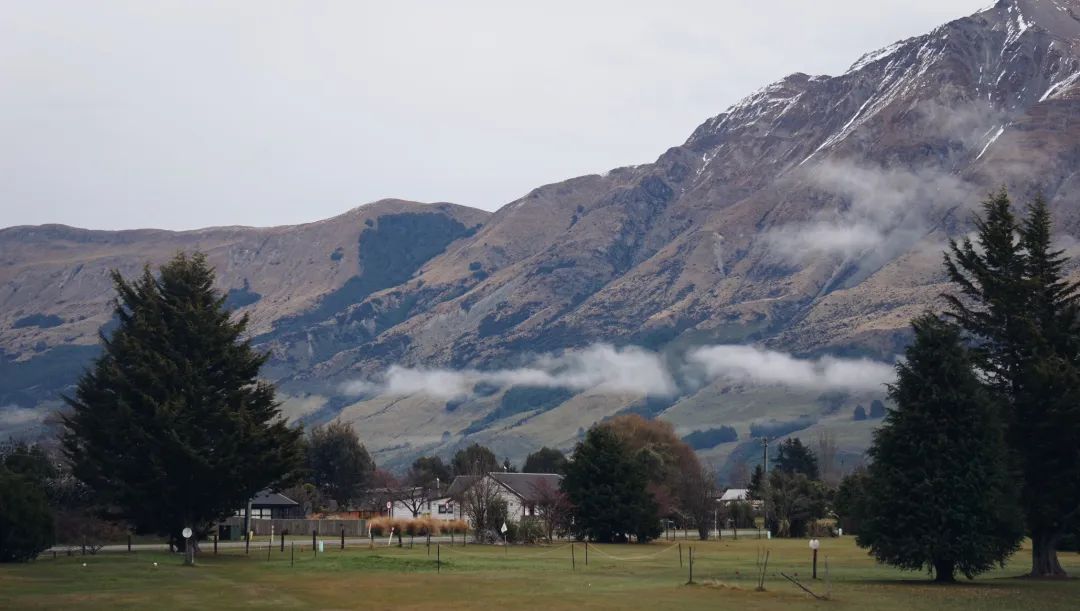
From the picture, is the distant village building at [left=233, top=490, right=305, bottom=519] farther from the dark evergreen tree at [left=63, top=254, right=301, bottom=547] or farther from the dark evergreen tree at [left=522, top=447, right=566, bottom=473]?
the dark evergreen tree at [left=522, top=447, right=566, bottom=473]

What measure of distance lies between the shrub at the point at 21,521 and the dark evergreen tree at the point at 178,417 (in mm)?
6599

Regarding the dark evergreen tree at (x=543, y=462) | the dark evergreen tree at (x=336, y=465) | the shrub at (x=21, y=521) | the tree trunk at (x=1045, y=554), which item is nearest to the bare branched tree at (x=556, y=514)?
the shrub at (x=21, y=521)

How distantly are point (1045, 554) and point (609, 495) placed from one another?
48.9 meters

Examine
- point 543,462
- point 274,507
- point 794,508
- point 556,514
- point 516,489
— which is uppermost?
point 543,462

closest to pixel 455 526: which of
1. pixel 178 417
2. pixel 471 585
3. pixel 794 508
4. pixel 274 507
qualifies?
pixel 274 507

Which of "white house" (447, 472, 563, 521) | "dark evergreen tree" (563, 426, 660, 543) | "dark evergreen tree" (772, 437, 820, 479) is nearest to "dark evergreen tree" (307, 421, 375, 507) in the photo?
"white house" (447, 472, 563, 521)

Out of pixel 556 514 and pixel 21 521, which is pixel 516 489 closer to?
pixel 556 514

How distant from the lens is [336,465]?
151 meters

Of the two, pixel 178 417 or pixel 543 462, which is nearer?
pixel 178 417

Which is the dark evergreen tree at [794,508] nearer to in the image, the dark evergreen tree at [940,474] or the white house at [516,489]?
the white house at [516,489]

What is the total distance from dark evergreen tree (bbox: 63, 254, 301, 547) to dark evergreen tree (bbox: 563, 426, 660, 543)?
1440 inches

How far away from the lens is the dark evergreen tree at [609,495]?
101 m

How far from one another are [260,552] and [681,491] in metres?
69.5

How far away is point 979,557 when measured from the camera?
50.6 metres
